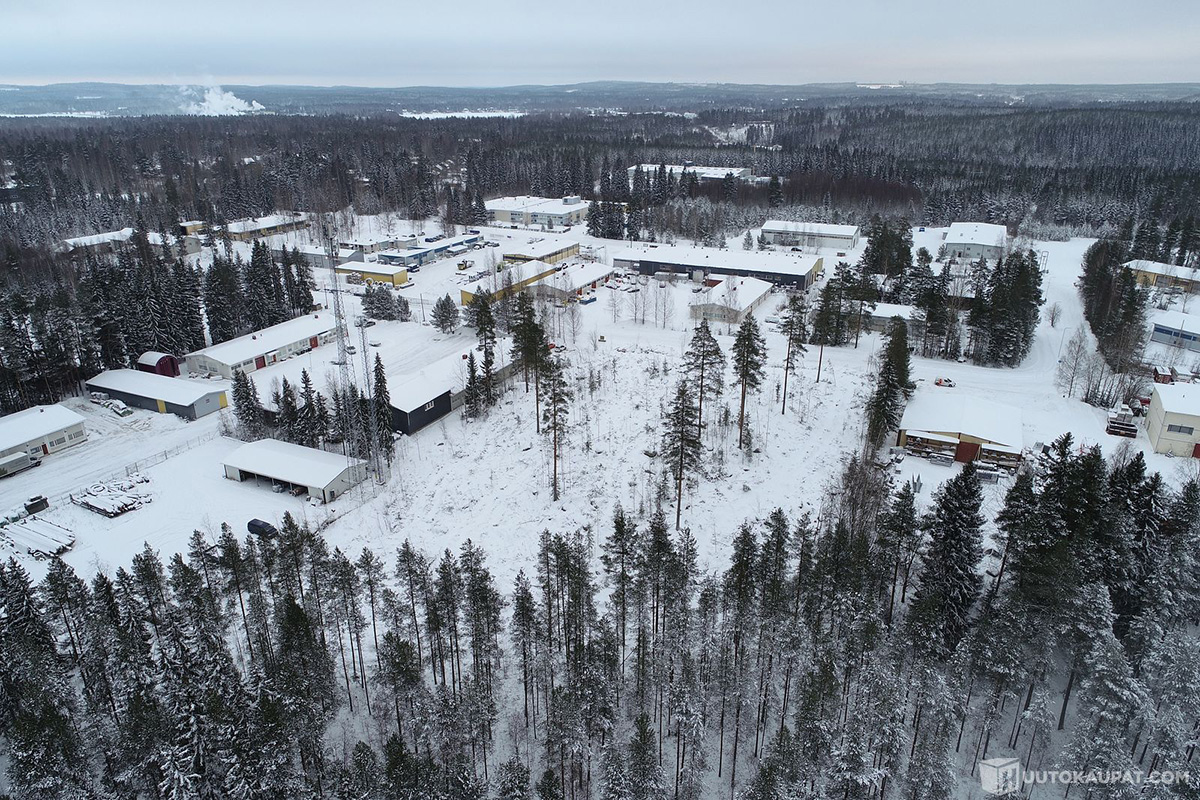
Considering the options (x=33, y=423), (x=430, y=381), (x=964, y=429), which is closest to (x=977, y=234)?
(x=964, y=429)

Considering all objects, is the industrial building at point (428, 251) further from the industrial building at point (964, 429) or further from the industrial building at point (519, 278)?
the industrial building at point (964, 429)

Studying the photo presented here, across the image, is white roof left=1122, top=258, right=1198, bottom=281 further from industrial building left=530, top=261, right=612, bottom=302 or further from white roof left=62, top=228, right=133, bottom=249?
white roof left=62, top=228, right=133, bottom=249

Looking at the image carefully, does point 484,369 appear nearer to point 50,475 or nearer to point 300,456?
point 300,456

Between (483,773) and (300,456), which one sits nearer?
(483,773)

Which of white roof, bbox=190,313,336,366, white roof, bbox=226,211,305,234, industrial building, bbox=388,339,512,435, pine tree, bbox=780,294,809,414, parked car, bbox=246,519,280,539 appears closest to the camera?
parked car, bbox=246,519,280,539

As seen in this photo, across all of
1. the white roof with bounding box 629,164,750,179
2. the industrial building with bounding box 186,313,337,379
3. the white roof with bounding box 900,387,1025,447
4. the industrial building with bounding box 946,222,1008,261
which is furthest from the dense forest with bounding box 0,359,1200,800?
the white roof with bounding box 629,164,750,179

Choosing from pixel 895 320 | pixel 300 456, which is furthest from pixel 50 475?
pixel 895 320
